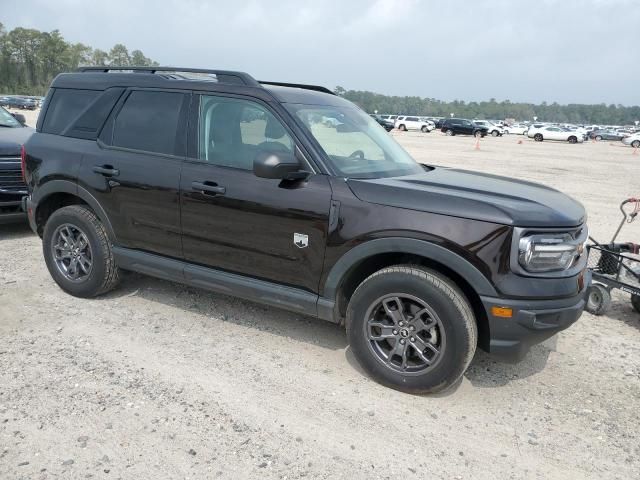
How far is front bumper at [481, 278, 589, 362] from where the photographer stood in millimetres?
3100

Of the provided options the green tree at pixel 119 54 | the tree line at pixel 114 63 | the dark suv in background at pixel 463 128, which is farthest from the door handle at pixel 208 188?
the green tree at pixel 119 54

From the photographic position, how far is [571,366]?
3.96 m

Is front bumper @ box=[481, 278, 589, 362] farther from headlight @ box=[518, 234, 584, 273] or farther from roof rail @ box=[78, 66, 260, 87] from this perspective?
roof rail @ box=[78, 66, 260, 87]

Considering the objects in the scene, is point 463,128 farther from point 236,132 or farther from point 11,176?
point 236,132

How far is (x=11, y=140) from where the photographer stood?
6.79 m

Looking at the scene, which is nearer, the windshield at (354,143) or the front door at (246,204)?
the front door at (246,204)

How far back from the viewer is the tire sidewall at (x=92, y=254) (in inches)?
180

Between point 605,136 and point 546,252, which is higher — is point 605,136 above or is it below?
below

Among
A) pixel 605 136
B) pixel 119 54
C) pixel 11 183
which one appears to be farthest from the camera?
pixel 119 54

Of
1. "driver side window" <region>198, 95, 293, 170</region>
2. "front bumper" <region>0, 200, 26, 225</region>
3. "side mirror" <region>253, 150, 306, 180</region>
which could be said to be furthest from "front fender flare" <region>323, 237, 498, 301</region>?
"front bumper" <region>0, 200, 26, 225</region>

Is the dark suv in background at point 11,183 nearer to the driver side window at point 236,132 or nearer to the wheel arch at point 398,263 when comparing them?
the driver side window at point 236,132

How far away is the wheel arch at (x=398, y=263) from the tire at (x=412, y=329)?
11 cm

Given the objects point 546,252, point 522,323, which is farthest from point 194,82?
point 522,323

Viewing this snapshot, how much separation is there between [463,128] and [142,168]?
47280 millimetres
